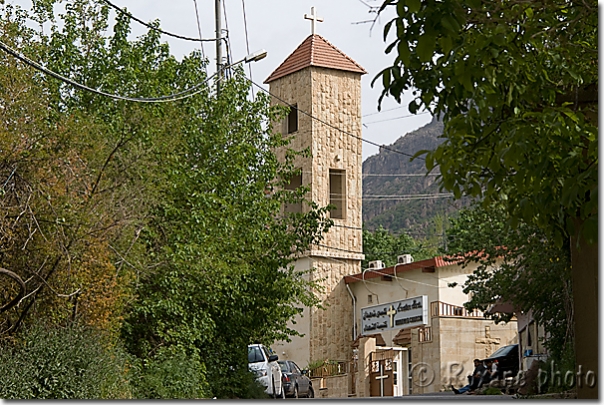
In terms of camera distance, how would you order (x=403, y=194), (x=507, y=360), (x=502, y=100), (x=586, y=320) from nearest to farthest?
1. (x=502, y=100)
2. (x=586, y=320)
3. (x=507, y=360)
4. (x=403, y=194)

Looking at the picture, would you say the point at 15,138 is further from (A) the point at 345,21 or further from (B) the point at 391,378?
(B) the point at 391,378

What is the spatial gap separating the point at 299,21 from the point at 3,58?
1899 millimetres

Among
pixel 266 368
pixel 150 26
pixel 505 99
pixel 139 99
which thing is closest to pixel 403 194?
pixel 266 368

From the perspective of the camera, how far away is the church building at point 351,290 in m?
4.86

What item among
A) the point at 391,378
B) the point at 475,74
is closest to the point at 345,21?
the point at 391,378

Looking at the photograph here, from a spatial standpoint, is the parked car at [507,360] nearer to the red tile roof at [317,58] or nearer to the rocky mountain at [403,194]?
the rocky mountain at [403,194]

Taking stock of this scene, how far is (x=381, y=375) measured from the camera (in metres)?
4.90

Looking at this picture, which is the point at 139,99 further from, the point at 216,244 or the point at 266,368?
the point at 266,368

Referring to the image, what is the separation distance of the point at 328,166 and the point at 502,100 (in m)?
2.50

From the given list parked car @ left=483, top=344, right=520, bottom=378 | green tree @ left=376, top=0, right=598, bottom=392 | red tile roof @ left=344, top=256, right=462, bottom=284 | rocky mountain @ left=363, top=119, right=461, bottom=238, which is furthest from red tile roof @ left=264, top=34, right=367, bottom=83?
green tree @ left=376, top=0, right=598, bottom=392

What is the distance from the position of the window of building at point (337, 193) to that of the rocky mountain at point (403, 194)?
162 mm

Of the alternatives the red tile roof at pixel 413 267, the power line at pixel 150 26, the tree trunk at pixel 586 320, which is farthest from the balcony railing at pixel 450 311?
the power line at pixel 150 26

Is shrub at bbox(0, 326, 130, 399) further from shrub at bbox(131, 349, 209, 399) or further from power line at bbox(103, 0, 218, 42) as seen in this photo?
power line at bbox(103, 0, 218, 42)

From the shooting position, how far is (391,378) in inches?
192
